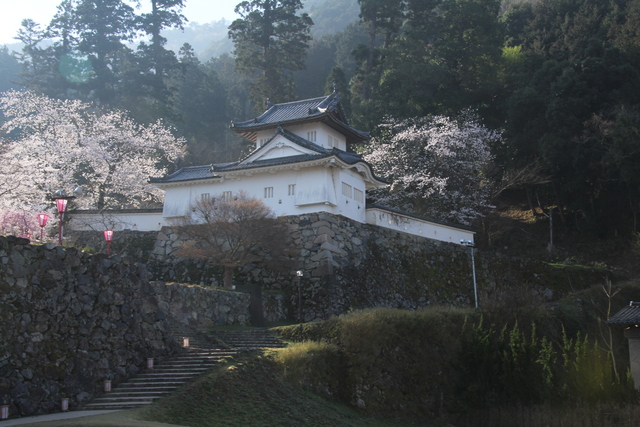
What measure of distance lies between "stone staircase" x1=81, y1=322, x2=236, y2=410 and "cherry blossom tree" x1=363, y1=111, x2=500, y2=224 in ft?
67.2

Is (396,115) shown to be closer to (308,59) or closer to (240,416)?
(308,59)

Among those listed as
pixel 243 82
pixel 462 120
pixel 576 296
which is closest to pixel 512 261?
pixel 576 296

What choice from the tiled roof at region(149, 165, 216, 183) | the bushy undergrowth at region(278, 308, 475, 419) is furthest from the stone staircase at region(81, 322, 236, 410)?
the tiled roof at region(149, 165, 216, 183)

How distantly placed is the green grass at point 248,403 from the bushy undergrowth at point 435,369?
1.32 m

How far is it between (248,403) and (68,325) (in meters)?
4.11

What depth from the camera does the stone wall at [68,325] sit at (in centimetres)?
1215

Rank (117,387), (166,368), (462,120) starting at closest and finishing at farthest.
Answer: (117,387) < (166,368) < (462,120)

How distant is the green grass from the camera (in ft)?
40.9

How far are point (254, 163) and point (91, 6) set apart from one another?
35.0 meters

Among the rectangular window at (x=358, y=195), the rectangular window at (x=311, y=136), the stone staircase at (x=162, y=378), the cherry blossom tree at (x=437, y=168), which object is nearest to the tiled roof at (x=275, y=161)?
the rectangular window at (x=358, y=195)

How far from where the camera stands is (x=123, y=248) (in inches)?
1123

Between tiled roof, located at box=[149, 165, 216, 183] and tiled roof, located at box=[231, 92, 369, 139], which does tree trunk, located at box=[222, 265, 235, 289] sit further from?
tiled roof, located at box=[231, 92, 369, 139]

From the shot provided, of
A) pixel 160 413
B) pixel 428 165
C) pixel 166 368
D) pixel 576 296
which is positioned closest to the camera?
pixel 160 413

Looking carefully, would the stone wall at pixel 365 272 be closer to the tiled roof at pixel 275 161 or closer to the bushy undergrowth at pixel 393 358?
the tiled roof at pixel 275 161
